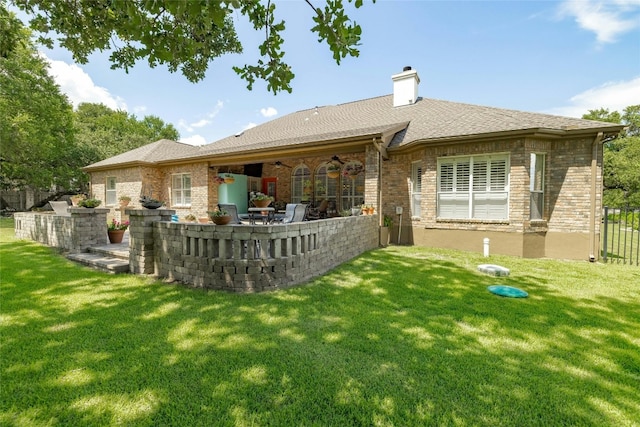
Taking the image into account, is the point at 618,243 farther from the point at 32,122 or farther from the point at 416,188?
the point at 32,122

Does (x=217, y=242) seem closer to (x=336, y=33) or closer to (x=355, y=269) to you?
(x=355, y=269)

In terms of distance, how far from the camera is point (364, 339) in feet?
10.8

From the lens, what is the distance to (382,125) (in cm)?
1150

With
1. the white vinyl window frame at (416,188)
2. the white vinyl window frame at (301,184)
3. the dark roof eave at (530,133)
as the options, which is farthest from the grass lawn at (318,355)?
the white vinyl window frame at (301,184)

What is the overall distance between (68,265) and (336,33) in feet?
25.3

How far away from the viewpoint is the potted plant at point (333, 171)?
40.2 ft

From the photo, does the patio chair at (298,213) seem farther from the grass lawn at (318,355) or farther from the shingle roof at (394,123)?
the grass lawn at (318,355)

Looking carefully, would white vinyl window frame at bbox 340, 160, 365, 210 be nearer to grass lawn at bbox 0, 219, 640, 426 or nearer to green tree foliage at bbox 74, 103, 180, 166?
grass lawn at bbox 0, 219, 640, 426

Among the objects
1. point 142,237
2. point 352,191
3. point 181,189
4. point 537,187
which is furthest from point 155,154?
point 537,187

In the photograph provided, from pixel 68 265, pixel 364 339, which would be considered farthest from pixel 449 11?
pixel 68 265

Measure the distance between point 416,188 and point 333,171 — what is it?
380cm

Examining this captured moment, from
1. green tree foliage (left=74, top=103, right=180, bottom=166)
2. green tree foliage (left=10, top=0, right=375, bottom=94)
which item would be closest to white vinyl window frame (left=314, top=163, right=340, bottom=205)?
green tree foliage (left=10, top=0, right=375, bottom=94)

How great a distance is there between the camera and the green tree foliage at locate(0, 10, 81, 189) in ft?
54.3

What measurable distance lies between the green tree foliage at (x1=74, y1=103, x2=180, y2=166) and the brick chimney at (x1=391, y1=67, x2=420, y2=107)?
2441cm
